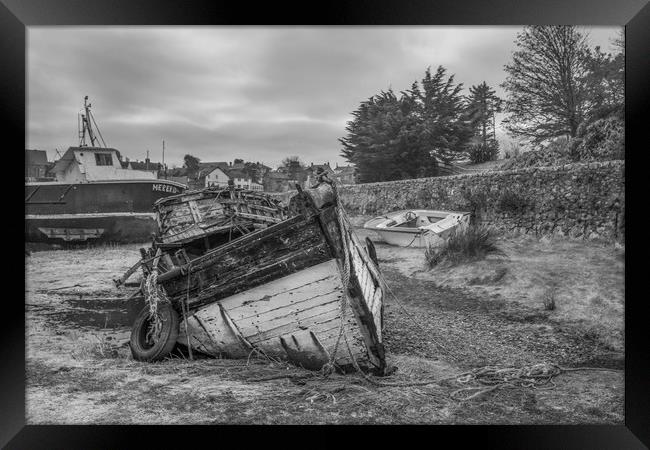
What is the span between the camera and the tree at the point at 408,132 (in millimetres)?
3842

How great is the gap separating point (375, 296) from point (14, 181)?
132 inches

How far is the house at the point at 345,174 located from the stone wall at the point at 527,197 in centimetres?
8

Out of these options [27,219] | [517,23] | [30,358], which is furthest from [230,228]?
[517,23]

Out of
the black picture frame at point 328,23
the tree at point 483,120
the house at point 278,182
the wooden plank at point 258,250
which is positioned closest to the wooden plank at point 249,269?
the wooden plank at point 258,250

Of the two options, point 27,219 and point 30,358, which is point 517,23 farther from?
point 30,358

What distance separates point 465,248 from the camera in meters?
3.88

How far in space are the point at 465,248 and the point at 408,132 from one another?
1.36 m

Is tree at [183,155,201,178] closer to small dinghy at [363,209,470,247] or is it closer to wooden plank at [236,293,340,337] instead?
wooden plank at [236,293,340,337]

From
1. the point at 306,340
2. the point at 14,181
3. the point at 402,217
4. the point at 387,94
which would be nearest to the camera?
the point at 306,340

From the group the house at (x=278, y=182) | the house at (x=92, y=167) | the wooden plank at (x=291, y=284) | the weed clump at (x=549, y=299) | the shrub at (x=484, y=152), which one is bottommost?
the weed clump at (x=549, y=299)

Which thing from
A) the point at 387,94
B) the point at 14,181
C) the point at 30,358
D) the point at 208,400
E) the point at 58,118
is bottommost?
the point at 208,400

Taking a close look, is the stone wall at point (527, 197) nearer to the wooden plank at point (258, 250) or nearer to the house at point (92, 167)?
the wooden plank at point (258, 250)

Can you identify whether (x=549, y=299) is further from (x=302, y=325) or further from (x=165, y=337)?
(x=165, y=337)

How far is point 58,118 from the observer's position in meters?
3.47
